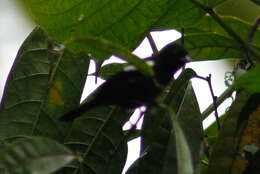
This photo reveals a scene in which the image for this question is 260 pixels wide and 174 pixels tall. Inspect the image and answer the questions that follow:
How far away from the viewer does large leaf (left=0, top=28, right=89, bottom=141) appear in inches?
82.7

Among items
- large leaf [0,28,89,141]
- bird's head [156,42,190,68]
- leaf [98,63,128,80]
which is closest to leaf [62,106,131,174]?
large leaf [0,28,89,141]

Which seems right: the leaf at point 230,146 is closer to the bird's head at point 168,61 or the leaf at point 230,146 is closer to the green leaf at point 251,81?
the green leaf at point 251,81

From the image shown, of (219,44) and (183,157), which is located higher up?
(219,44)

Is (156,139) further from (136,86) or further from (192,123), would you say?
(136,86)

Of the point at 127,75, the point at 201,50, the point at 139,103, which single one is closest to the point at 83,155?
the point at 127,75

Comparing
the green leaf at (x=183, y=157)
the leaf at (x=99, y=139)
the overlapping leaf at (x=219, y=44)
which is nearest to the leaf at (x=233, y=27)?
the overlapping leaf at (x=219, y=44)

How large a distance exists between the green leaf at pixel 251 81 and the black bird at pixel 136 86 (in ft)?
0.91

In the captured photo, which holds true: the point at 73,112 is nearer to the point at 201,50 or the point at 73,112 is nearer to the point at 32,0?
the point at 32,0

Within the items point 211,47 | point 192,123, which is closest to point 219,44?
point 211,47

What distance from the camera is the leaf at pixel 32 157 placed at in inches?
50.9

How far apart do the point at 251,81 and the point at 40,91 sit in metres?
0.84

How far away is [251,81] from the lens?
A: 72.8 inches

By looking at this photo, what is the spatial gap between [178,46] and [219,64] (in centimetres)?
244

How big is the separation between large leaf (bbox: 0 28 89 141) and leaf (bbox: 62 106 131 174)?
0.06 metres
